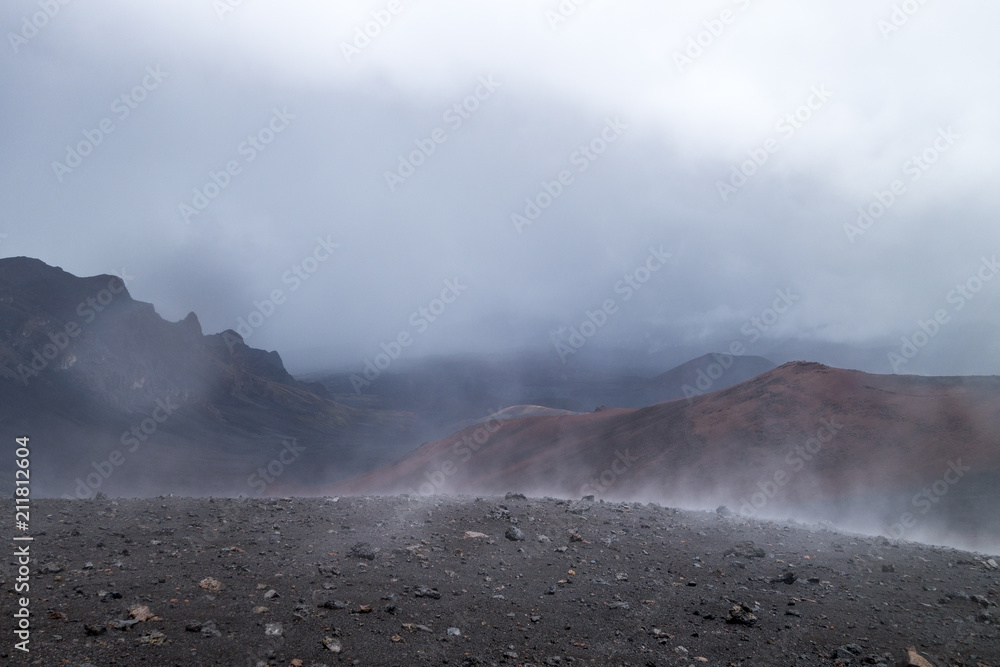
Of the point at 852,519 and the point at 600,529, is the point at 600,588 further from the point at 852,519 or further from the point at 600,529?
the point at 852,519

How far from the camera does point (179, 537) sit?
10.5 meters

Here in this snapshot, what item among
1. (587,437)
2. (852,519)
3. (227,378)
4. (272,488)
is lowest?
(272,488)

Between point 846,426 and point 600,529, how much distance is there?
21.8 metres

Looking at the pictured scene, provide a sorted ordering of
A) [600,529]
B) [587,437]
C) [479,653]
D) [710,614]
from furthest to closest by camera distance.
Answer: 1. [587,437]
2. [600,529]
3. [710,614]
4. [479,653]

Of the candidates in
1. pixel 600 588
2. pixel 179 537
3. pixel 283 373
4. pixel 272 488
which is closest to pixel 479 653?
pixel 600 588

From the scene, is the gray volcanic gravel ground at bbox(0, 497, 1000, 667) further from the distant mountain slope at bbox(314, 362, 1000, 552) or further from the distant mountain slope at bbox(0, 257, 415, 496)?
the distant mountain slope at bbox(0, 257, 415, 496)

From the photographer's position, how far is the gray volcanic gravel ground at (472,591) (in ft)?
21.8

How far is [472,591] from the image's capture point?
28.0ft

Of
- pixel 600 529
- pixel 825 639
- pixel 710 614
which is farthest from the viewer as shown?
pixel 600 529

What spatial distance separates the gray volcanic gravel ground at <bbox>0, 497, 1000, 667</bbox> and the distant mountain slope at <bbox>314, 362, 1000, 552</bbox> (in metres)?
9.66

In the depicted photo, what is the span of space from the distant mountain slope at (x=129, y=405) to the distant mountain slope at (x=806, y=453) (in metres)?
43.9

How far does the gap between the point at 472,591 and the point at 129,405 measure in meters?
101

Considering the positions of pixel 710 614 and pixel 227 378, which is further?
pixel 227 378

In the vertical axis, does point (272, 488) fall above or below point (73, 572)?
below
